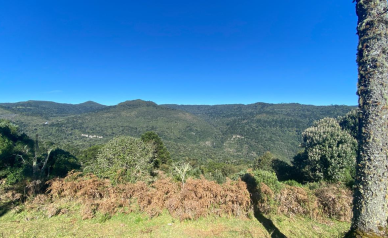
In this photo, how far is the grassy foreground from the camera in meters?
5.81

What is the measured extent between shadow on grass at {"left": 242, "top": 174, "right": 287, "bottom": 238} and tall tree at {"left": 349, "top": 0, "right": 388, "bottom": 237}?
3900 millimetres

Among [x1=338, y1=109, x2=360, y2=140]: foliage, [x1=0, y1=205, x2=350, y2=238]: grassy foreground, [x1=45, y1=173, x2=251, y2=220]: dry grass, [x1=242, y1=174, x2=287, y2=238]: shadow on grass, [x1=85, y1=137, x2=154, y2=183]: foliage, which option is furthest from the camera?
[x1=338, y1=109, x2=360, y2=140]: foliage

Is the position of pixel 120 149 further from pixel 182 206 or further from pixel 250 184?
pixel 250 184

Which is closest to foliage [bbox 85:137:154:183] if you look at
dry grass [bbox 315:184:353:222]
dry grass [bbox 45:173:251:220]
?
dry grass [bbox 45:173:251:220]

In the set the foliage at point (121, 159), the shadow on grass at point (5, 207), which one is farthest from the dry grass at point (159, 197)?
the foliage at point (121, 159)

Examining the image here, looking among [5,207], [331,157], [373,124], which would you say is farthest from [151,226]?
[331,157]

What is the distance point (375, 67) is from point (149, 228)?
7.96 metres

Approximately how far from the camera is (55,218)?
661 centimetres

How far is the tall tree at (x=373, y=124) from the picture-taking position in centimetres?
290

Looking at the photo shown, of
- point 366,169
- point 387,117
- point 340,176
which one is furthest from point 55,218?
point 340,176

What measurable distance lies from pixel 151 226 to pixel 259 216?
16.1 feet

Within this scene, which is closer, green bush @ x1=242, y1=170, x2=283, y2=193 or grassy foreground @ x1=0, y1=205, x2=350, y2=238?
grassy foreground @ x1=0, y1=205, x2=350, y2=238

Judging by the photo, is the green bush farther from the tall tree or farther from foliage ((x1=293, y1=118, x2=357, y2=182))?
foliage ((x1=293, y1=118, x2=357, y2=182))

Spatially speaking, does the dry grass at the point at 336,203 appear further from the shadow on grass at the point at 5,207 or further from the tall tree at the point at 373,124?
the shadow on grass at the point at 5,207
